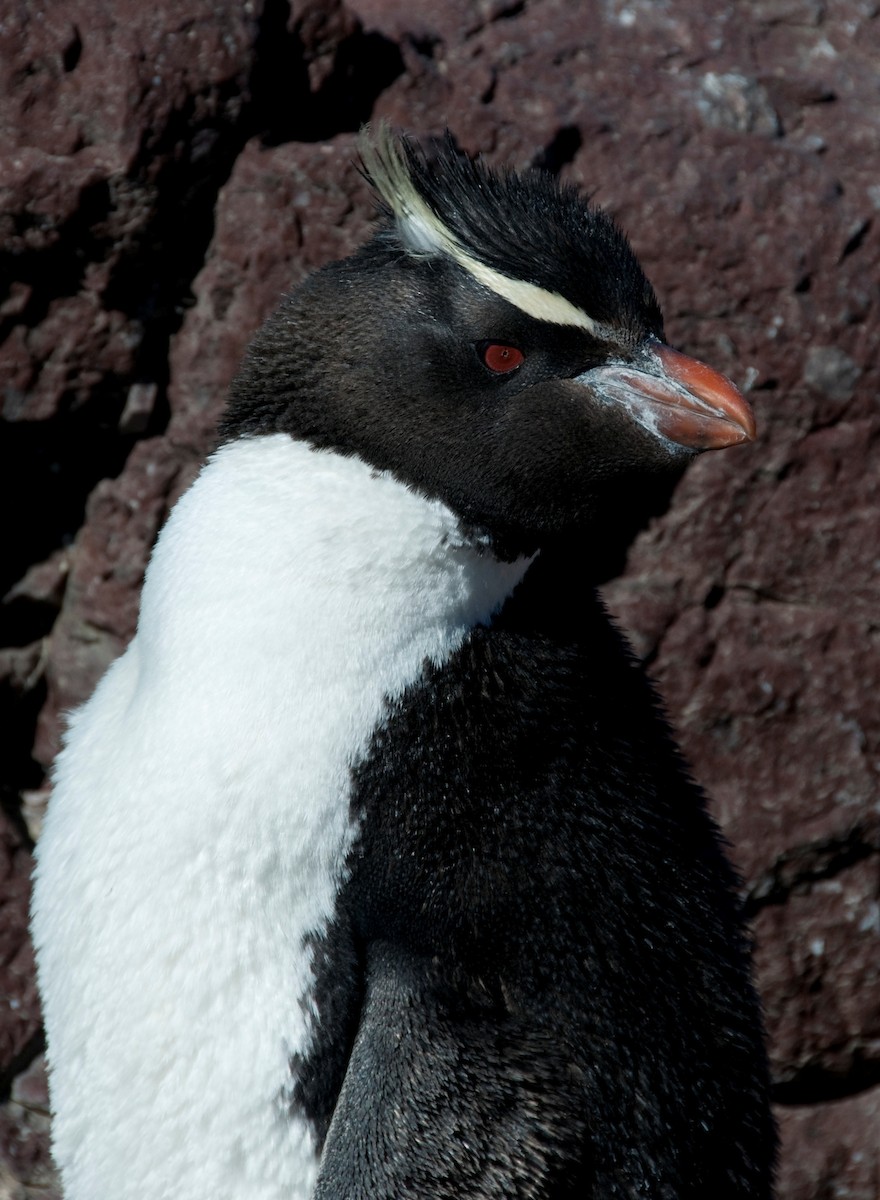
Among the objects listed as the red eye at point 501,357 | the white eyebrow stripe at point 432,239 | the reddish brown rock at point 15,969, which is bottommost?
the reddish brown rock at point 15,969

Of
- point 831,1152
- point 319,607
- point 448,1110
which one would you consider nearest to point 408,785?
point 319,607

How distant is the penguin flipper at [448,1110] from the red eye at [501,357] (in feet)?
2.22

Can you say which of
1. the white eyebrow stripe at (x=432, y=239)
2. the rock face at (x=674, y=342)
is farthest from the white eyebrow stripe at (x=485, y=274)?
the rock face at (x=674, y=342)

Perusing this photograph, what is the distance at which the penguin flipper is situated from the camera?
5.10 ft

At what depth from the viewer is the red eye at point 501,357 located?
1.57m

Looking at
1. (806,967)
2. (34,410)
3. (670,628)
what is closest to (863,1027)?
(806,967)

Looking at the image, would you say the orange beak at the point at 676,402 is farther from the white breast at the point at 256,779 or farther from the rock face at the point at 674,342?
the rock face at the point at 674,342

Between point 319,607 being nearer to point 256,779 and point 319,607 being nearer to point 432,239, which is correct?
point 256,779

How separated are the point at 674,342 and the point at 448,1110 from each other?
1500 mm

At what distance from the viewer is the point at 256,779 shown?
1.59m

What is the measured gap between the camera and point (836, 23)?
9.37 feet

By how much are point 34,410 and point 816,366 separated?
1.42 metres

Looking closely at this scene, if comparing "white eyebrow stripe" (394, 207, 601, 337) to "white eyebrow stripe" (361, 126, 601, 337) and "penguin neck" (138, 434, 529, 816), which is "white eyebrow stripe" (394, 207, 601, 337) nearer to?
"white eyebrow stripe" (361, 126, 601, 337)

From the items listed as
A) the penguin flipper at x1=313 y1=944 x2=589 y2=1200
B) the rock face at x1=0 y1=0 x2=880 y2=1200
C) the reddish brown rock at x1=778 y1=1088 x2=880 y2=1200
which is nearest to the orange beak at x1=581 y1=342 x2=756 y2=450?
the penguin flipper at x1=313 y1=944 x2=589 y2=1200
